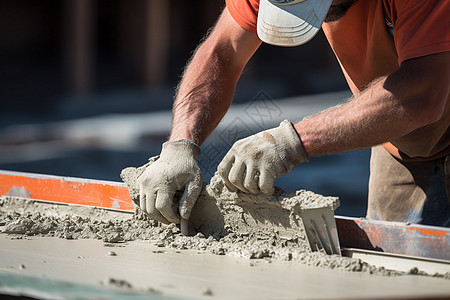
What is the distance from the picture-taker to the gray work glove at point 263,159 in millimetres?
2682

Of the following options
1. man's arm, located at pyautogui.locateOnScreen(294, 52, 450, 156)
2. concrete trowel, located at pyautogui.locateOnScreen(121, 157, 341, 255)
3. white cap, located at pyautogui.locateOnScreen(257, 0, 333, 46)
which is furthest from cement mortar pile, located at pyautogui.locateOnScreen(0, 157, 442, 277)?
white cap, located at pyautogui.locateOnScreen(257, 0, 333, 46)

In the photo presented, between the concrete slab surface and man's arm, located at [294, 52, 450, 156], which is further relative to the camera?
man's arm, located at [294, 52, 450, 156]

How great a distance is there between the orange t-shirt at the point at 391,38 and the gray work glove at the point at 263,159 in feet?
1.75

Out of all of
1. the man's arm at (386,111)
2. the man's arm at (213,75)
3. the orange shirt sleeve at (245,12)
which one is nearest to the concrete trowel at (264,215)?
the man's arm at (386,111)

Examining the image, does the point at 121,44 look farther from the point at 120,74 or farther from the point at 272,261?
the point at 272,261

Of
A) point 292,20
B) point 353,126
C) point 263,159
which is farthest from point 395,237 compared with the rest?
point 292,20

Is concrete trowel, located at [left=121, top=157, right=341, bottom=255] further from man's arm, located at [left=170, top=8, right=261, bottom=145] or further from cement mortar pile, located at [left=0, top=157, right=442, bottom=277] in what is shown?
man's arm, located at [left=170, top=8, right=261, bottom=145]

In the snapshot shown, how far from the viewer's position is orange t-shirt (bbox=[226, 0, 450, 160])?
2.64m

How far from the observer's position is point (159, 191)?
9.45 ft

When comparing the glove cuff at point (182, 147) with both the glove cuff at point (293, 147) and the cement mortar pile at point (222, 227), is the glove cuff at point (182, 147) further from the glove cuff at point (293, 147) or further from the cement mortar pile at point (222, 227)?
the glove cuff at point (293, 147)

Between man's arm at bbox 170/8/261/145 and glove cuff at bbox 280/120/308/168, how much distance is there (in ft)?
2.03

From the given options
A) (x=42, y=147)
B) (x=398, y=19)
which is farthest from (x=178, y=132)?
(x=42, y=147)

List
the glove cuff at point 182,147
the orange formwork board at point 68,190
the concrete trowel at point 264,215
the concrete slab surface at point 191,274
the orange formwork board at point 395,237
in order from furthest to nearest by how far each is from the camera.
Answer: the orange formwork board at point 68,190 → the glove cuff at point 182,147 → the concrete trowel at point 264,215 → the orange formwork board at point 395,237 → the concrete slab surface at point 191,274

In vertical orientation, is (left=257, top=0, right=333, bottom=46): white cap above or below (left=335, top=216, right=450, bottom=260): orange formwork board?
above
